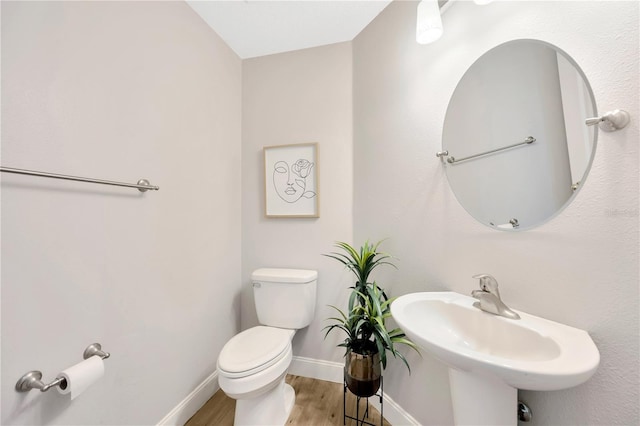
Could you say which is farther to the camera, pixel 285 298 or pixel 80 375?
pixel 285 298

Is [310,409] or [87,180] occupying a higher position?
[87,180]

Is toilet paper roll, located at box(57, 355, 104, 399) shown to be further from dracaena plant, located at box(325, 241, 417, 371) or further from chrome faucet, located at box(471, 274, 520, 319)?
chrome faucet, located at box(471, 274, 520, 319)

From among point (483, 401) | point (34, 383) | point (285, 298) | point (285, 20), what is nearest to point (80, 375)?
point (34, 383)

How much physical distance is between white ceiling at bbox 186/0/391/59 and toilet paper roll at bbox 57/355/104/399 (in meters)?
1.86

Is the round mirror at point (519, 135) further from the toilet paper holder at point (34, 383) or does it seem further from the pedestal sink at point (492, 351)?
the toilet paper holder at point (34, 383)

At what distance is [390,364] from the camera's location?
1285 millimetres

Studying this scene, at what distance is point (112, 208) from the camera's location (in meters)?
0.95

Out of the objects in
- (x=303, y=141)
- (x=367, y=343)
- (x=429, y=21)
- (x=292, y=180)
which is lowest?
(x=367, y=343)

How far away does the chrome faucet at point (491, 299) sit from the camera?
0.75 metres

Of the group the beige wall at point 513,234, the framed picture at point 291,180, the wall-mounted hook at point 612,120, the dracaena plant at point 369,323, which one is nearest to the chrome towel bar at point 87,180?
the framed picture at point 291,180

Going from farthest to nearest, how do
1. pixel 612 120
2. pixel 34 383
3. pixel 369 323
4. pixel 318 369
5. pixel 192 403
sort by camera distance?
pixel 318 369
pixel 192 403
pixel 369 323
pixel 34 383
pixel 612 120

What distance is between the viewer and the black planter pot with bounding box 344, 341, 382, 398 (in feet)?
3.56

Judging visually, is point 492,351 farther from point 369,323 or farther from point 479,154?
point 479,154

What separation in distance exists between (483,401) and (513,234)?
0.55 meters
